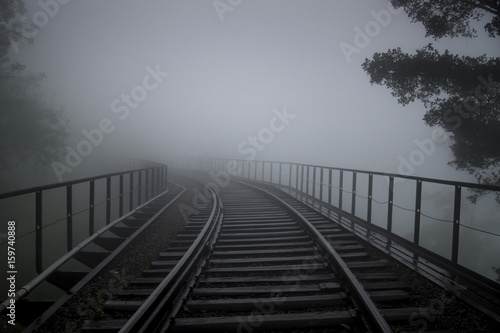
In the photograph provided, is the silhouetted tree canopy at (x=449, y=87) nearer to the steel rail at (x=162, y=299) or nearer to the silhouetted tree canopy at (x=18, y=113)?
the steel rail at (x=162, y=299)

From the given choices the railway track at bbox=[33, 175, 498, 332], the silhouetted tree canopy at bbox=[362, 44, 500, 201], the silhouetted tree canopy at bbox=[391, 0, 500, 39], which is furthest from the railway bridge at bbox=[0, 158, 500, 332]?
the silhouetted tree canopy at bbox=[391, 0, 500, 39]

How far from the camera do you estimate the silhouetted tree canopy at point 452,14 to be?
8.36m

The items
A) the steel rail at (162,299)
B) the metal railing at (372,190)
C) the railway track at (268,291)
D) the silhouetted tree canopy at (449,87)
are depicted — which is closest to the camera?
the steel rail at (162,299)

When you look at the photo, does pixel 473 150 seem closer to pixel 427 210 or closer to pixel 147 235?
pixel 147 235

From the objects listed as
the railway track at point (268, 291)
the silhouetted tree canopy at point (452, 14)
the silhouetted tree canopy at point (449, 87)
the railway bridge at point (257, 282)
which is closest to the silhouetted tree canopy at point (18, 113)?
the railway bridge at point (257, 282)

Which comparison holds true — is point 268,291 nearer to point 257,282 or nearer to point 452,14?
point 257,282

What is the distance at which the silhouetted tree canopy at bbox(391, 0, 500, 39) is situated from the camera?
8359 millimetres

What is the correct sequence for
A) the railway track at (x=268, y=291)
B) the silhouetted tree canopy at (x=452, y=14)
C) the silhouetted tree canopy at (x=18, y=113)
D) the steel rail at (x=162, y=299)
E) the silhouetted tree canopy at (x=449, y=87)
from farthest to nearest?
the silhouetted tree canopy at (x=18, y=113), the silhouetted tree canopy at (x=449, y=87), the silhouetted tree canopy at (x=452, y=14), the railway track at (x=268, y=291), the steel rail at (x=162, y=299)

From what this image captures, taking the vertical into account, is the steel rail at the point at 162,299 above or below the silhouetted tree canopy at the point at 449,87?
below

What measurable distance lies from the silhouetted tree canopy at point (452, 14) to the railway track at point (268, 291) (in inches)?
288

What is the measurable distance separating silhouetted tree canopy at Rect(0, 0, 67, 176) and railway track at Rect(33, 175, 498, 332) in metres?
20.6

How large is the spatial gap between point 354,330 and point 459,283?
6.81ft

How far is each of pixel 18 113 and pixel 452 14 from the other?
2553cm

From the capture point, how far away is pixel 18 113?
69.6 ft
